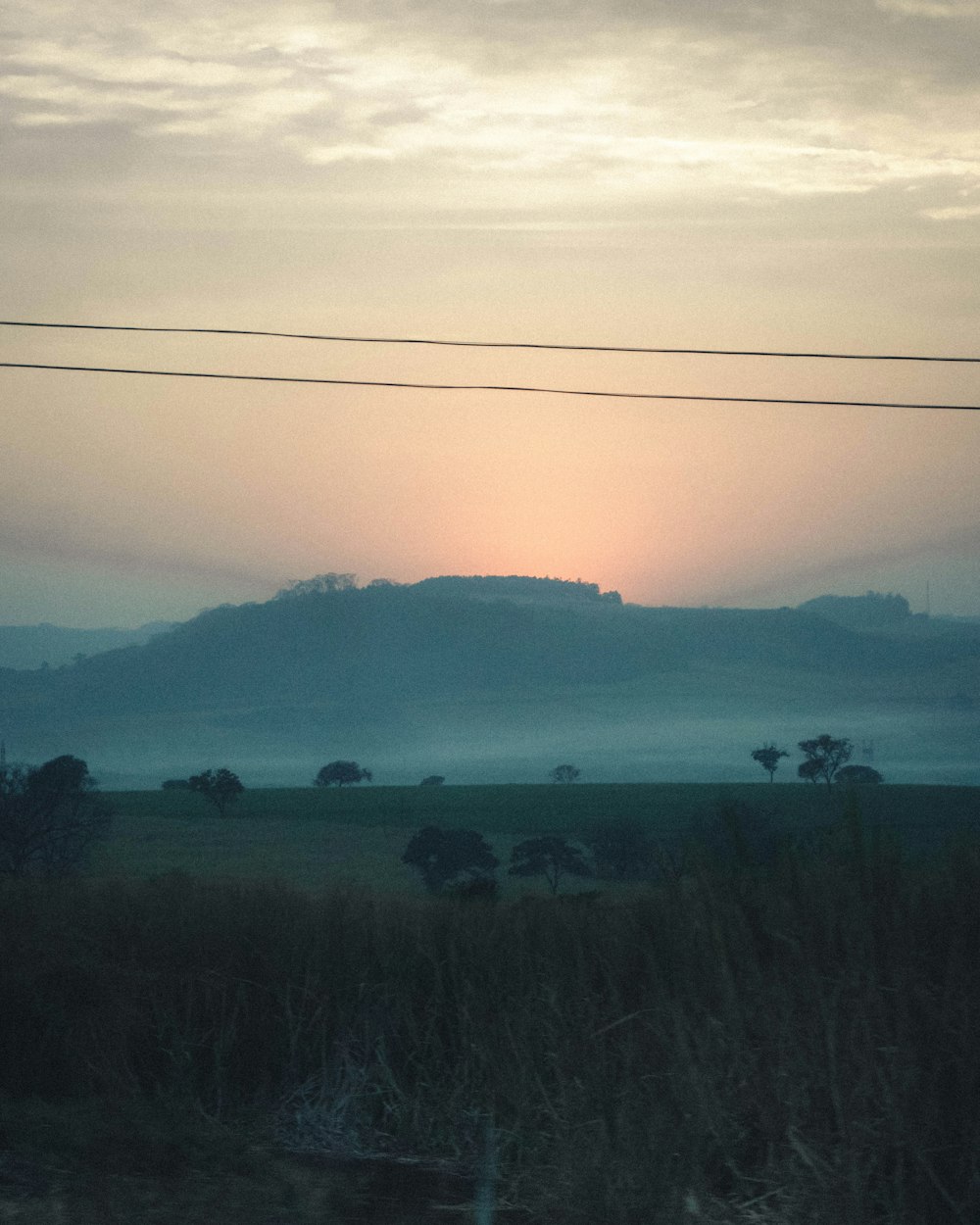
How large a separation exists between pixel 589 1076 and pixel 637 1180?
0.86 meters

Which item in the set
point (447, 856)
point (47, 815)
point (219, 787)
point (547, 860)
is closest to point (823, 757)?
point (219, 787)

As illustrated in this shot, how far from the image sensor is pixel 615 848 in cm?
6116

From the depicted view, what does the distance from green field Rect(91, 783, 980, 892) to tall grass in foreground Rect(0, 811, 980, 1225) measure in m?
29.4

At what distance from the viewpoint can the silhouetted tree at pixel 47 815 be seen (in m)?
34.2

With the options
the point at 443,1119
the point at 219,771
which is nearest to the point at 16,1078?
the point at 443,1119

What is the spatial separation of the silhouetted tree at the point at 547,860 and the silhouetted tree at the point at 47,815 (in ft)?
70.0

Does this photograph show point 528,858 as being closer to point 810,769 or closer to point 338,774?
point 810,769

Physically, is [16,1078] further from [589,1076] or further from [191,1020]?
[589,1076]

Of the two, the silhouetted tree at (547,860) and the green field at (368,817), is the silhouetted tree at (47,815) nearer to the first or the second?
the green field at (368,817)

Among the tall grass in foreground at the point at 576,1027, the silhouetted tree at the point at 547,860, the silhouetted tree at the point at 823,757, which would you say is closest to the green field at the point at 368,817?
the silhouetted tree at the point at 547,860

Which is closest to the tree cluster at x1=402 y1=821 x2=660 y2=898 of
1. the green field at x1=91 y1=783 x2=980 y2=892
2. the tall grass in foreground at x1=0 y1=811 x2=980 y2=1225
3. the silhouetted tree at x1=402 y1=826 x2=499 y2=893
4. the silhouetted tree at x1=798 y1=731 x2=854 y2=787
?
the silhouetted tree at x1=402 y1=826 x2=499 y2=893

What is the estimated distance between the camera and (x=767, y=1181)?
19.3 ft

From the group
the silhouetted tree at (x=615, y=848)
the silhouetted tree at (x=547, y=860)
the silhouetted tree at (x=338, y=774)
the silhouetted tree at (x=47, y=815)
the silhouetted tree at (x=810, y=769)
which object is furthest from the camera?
the silhouetted tree at (x=338, y=774)

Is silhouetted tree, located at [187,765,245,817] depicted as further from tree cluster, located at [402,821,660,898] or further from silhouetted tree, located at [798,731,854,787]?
silhouetted tree, located at [798,731,854,787]
